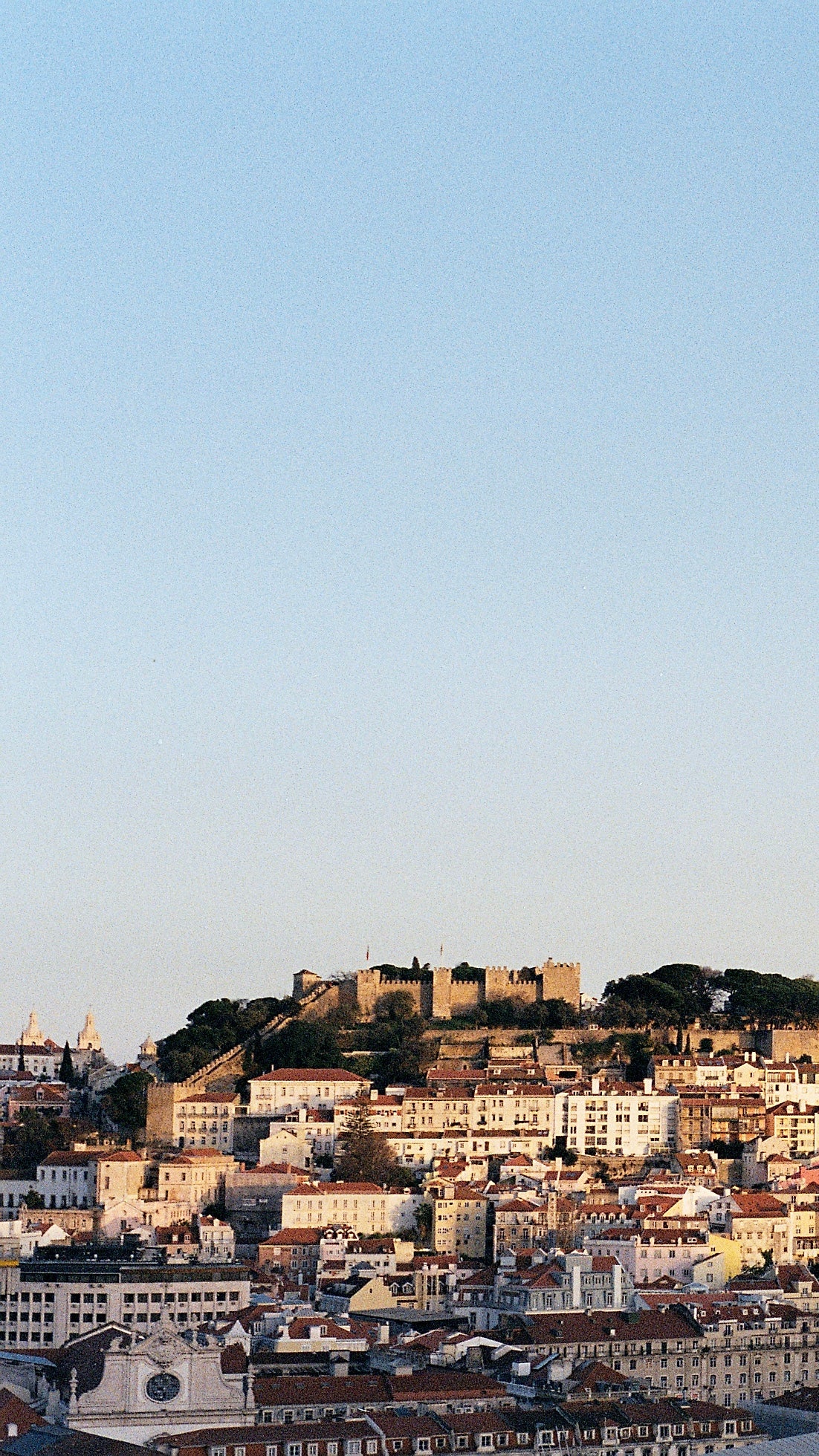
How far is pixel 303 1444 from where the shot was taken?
1726 inches

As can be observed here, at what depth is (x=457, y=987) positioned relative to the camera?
79.6 metres

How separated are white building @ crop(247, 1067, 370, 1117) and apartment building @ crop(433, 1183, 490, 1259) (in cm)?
749

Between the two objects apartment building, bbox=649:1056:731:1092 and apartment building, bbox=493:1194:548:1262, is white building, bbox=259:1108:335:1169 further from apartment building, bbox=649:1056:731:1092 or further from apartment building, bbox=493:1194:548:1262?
apartment building, bbox=649:1056:731:1092

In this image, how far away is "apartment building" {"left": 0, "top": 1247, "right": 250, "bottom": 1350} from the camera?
2156 inches

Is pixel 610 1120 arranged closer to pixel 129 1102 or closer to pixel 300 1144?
pixel 300 1144

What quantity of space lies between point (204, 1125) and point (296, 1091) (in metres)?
2.56

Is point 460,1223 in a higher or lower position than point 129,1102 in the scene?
lower

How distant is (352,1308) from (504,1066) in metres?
18.4

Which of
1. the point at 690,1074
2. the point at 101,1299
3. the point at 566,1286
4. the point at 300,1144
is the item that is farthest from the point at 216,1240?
the point at 690,1074

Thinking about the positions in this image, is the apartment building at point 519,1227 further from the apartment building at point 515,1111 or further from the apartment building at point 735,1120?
the apartment building at point 735,1120

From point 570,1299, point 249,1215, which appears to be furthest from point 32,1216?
point 570,1299

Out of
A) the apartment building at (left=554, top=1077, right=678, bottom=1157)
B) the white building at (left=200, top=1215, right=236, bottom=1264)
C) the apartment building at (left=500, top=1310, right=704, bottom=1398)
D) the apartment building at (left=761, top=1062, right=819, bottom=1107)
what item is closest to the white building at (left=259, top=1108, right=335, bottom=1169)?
the white building at (left=200, top=1215, right=236, bottom=1264)

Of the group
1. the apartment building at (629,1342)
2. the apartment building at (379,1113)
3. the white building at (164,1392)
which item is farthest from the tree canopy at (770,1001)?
the white building at (164,1392)

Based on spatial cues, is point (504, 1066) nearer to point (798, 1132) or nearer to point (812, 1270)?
point (798, 1132)
